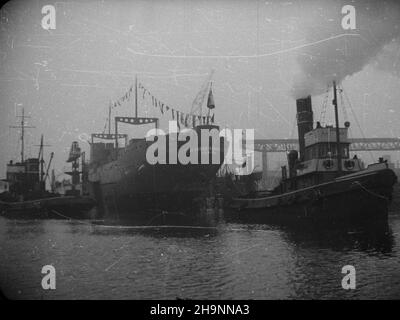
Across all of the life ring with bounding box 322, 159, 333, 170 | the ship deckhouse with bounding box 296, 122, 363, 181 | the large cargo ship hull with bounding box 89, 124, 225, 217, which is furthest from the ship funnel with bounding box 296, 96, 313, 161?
the large cargo ship hull with bounding box 89, 124, 225, 217

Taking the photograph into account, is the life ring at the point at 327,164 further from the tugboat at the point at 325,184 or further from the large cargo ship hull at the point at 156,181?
the large cargo ship hull at the point at 156,181

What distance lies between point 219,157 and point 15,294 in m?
25.2

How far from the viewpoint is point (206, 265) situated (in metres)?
10.3

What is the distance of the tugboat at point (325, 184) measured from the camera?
1688cm

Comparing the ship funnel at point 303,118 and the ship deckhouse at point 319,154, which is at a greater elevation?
the ship funnel at point 303,118

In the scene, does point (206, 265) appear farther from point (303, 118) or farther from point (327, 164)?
point (303, 118)

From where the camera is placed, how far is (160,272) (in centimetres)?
954

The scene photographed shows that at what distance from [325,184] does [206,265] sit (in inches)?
371

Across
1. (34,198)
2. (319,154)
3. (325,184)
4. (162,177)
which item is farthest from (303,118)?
(34,198)

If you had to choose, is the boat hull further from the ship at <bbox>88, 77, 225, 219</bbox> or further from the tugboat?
the ship at <bbox>88, 77, 225, 219</bbox>

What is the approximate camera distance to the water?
311 inches

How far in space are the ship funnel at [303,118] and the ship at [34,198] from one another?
53.2ft

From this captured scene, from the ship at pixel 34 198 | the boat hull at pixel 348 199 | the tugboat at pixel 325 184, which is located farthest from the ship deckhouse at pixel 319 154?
the ship at pixel 34 198
